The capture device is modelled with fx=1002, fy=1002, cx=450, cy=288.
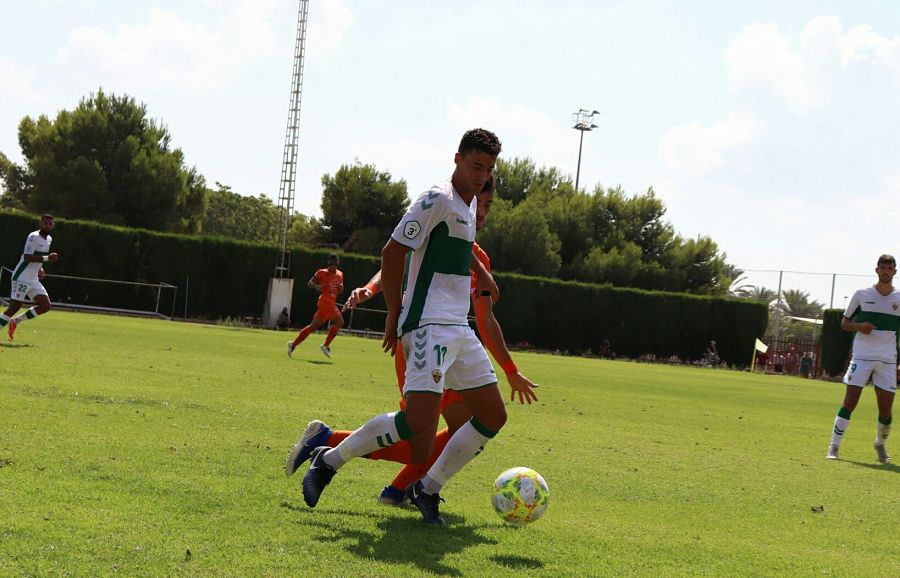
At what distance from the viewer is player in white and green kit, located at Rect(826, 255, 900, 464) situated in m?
11.4

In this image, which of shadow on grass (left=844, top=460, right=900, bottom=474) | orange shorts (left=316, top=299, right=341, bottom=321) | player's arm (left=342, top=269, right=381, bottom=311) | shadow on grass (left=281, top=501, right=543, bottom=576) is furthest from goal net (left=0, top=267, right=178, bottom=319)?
shadow on grass (left=281, top=501, right=543, bottom=576)

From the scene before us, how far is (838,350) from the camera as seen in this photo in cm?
4225

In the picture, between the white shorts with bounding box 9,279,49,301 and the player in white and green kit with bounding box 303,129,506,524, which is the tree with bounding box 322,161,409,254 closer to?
the white shorts with bounding box 9,279,49,301

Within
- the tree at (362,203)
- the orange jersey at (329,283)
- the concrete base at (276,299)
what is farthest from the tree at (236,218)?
the orange jersey at (329,283)

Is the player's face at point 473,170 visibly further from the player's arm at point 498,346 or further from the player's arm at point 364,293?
the player's arm at point 364,293

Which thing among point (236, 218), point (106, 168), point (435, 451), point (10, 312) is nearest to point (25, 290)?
point (10, 312)

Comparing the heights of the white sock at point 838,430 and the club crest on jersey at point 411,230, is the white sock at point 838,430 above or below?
below

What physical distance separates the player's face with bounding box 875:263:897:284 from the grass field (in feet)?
6.72

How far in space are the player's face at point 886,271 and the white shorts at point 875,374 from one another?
40.8 inches

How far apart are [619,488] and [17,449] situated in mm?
4189

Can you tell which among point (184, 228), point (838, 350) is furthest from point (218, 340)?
point (184, 228)

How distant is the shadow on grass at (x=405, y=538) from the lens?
4.69 m

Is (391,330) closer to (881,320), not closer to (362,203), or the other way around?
(881,320)

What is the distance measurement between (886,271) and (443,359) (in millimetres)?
7524
